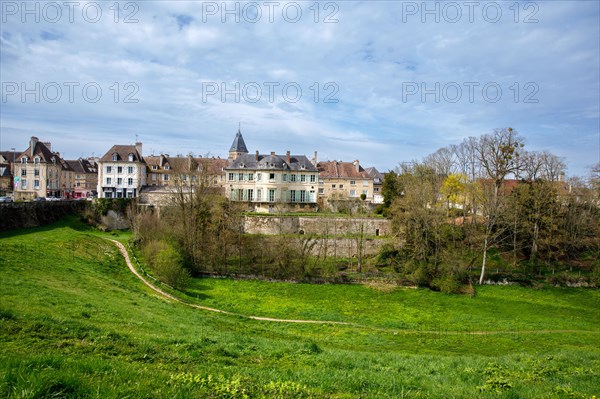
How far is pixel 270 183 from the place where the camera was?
55.9 m

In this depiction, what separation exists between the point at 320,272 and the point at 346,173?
40012 mm

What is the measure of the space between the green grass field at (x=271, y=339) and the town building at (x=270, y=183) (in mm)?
24505

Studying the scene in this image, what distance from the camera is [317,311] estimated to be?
2464 centimetres

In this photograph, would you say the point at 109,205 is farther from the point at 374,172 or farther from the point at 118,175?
the point at 374,172

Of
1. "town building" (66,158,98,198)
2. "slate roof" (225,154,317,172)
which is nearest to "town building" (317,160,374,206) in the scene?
"slate roof" (225,154,317,172)

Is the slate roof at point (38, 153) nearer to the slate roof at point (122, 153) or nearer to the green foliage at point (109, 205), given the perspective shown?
the slate roof at point (122, 153)

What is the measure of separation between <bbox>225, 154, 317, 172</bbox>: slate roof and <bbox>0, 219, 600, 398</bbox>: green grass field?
87.7ft

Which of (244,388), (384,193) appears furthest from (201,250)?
(244,388)

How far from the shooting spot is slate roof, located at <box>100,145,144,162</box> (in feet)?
195

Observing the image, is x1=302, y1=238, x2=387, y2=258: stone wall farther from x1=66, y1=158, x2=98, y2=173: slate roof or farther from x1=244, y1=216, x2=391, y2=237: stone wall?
x1=66, y1=158, x2=98, y2=173: slate roof

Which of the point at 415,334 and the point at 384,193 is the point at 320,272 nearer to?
the point at 415,334

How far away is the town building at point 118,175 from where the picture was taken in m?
59.2

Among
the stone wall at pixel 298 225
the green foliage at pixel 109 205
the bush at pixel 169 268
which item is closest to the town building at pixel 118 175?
the green foliage at pixel 109 205

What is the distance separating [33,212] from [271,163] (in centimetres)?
2938
